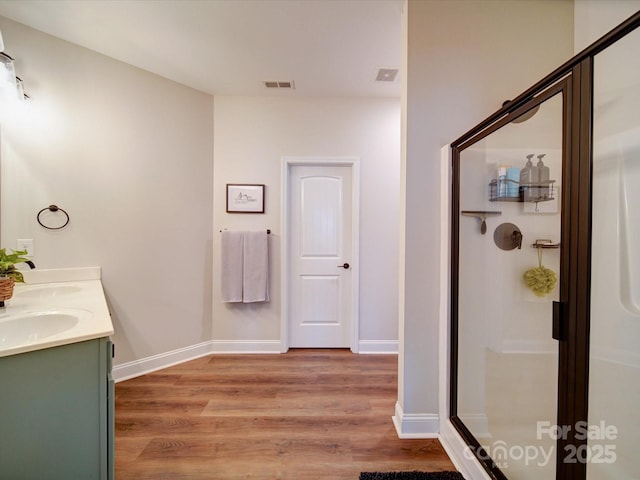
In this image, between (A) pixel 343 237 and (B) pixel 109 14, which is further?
(A) pixel 343 237

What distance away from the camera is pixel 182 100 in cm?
257

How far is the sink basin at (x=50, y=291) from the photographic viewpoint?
1.66 m

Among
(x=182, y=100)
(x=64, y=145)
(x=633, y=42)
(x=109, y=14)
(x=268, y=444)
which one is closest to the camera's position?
(x=633, y=42)

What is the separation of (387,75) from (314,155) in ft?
3.11

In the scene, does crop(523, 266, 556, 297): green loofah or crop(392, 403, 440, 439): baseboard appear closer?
crop(523, 266, 556, 297): green loofah

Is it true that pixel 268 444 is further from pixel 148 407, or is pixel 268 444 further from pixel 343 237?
pixel 343 237

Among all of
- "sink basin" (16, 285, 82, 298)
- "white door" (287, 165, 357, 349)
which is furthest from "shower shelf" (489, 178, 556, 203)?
"sink basin" (16, 285, 82, 298)

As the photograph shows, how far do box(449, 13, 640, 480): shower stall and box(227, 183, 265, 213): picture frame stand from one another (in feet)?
6.02

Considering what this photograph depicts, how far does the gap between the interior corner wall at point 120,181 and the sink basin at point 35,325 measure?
1.04 meters

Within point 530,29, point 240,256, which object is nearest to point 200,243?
point 240,256

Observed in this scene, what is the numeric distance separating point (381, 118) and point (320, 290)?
6.15 ft

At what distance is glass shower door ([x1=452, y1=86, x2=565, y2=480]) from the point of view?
125cm

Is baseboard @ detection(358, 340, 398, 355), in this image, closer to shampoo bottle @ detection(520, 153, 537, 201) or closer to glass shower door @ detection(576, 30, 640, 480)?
glass shower door @ detection(576, 30, 640, 480)

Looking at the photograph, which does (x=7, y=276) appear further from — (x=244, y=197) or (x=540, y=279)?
(x=540, y=279)
